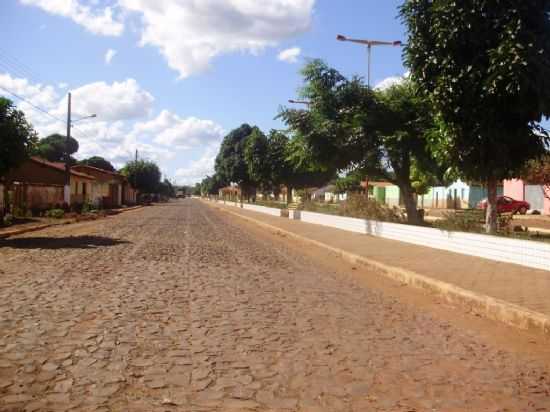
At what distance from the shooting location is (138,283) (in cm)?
876

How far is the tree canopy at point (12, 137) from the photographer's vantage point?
1617 cm

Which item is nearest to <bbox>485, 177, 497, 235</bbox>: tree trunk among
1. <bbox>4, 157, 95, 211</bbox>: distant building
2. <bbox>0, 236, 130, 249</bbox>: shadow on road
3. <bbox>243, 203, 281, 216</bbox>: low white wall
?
<bbox>0, 236, 130, 249</bbox>: shadow on road

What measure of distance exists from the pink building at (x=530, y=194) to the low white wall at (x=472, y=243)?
72.6ft

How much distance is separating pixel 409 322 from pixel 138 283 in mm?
4445

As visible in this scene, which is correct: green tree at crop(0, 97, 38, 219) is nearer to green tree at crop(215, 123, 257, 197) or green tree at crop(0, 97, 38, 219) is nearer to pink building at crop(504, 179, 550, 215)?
pink building at crop(504, 179, 550, 215)

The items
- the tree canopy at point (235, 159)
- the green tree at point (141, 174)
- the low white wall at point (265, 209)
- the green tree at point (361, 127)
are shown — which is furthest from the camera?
the green tree at point (141, 174)

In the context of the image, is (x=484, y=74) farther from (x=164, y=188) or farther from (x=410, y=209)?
(x=164, y=188)

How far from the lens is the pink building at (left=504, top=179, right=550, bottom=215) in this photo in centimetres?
3705

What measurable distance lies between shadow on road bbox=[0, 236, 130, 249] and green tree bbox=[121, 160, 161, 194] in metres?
62.8

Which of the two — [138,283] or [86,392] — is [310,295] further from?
[86,392]

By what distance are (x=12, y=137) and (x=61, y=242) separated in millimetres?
3601

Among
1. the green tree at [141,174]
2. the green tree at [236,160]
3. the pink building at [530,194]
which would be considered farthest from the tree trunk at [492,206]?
the green tree at [141,174]

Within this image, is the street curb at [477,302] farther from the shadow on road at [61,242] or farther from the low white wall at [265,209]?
the low white wall at [265,209]

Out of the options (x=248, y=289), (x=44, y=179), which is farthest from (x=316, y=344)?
(x=44, y=179)
